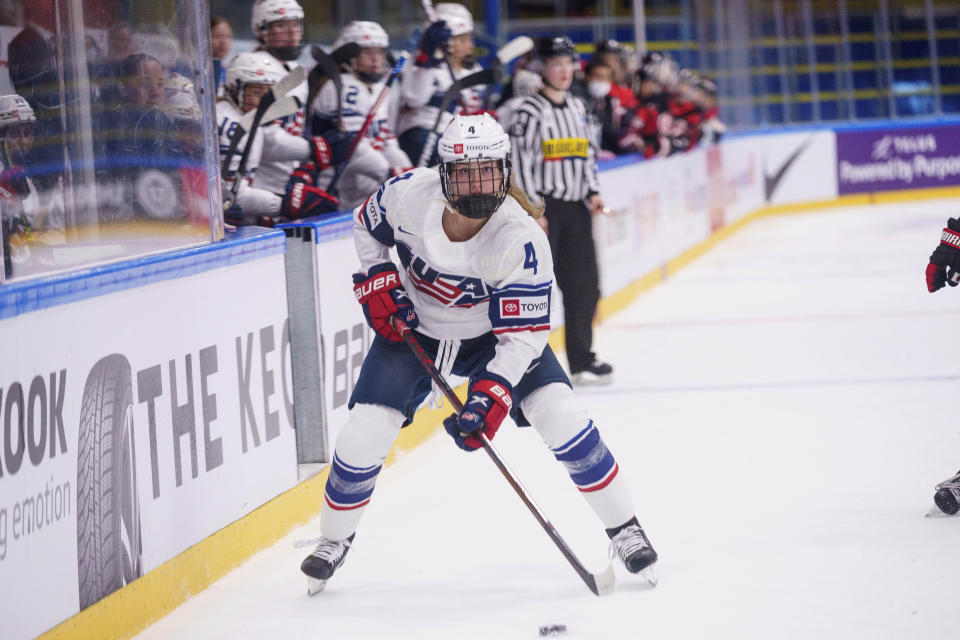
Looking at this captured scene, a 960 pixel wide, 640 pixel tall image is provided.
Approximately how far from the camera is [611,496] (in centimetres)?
319

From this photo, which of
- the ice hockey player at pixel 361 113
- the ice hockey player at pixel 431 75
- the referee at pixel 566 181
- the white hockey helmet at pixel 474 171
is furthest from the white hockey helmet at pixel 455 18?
the white hockey helmet at pixel 474 171

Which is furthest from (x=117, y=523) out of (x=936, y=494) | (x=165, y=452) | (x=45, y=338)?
(x=936, y=494)

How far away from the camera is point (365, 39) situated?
18.2 feet

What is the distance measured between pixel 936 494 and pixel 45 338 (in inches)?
92.8

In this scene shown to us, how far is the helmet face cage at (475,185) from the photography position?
2.96 meters

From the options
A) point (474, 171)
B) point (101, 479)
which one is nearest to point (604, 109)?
point (474, 171)

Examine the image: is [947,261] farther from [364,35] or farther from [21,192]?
[364,35]

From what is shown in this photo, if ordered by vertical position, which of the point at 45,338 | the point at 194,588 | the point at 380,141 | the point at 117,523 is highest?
the point at 380,141

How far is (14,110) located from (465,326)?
1144 mm

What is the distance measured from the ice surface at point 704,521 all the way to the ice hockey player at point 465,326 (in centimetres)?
20

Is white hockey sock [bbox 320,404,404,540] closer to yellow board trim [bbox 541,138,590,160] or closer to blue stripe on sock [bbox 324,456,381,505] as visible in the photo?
blue stripe on sock [bbox 324,456,381,505]

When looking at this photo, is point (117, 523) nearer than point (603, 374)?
Yes

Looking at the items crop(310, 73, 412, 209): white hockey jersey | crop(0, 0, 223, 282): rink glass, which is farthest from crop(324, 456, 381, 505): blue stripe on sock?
crop(310, 73, 412, 209): white hockey jersey

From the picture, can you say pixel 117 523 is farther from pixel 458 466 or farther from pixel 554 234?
pixel 554 234
